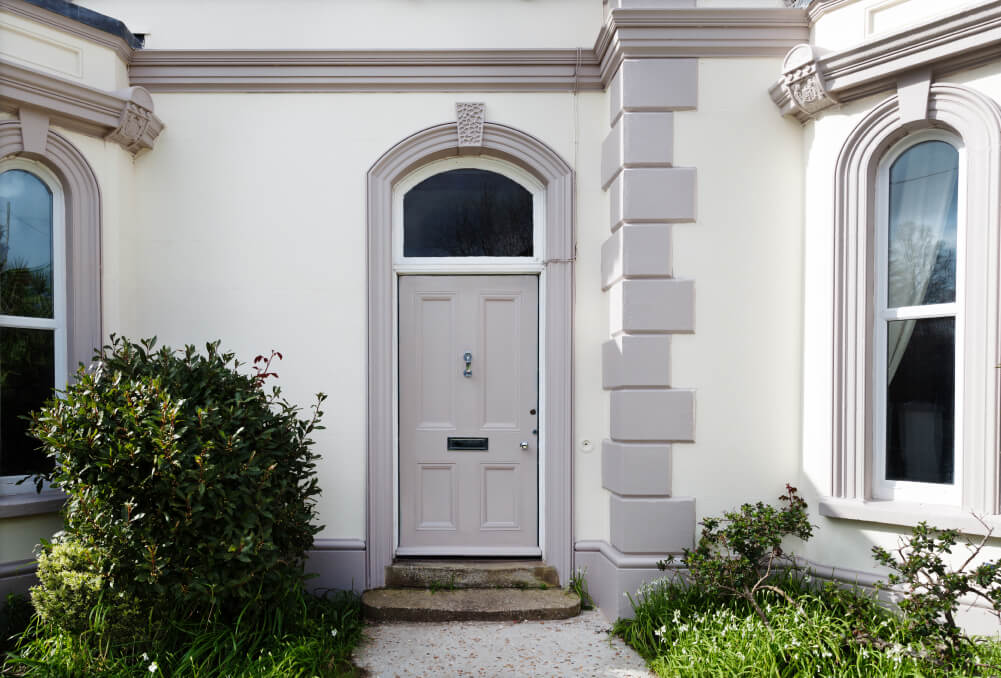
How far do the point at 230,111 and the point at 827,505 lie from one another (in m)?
4.97

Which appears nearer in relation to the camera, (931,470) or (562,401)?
(931,470)

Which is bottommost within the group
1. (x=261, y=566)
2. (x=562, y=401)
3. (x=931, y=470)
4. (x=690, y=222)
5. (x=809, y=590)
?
(x=809, y=590)

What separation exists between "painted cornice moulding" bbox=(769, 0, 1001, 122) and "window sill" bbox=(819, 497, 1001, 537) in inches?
99.8

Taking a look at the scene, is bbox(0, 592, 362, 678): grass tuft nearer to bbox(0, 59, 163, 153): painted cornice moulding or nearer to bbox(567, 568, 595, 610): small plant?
bbox(567, 568, 595, 610): small plant

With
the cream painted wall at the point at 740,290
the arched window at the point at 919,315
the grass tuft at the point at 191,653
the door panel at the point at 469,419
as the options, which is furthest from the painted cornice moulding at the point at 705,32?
the grass tuft at the point at 191,653

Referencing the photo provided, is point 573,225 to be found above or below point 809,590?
above

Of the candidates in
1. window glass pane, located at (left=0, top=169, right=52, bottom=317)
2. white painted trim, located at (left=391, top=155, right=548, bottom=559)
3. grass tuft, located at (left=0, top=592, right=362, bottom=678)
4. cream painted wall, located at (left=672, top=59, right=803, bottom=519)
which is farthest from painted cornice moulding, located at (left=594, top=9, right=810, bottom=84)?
grass tuft, located at (left=0, top=592, right=362, bottom=678)

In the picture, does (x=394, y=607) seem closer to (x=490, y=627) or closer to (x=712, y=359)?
(x=490, y=627)

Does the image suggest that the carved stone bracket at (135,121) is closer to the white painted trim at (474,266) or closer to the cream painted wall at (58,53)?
the cream painted wall at (58,53)

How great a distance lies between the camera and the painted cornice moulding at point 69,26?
423 centimetres

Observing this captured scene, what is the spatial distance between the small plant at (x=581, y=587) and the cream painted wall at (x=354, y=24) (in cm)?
391

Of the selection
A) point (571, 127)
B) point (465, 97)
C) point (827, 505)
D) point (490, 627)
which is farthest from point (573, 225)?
point (490, 627)

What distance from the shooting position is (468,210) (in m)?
5.18

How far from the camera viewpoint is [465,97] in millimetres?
5000
